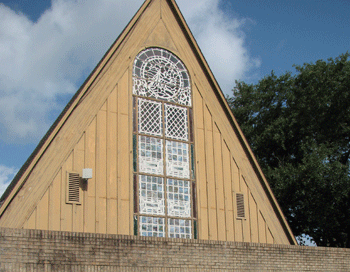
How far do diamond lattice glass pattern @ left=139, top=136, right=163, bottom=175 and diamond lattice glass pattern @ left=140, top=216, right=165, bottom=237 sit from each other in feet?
5.37

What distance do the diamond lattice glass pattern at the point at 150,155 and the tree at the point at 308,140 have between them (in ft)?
46.8

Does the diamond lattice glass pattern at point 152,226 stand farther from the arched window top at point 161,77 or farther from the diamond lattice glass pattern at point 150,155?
the arched window top at point 161,77

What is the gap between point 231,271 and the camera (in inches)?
544

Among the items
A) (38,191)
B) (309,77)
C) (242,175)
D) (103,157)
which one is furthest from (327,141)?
(38,191)

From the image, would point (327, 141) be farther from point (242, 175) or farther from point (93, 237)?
point (93, 237)

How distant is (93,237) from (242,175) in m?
9.07

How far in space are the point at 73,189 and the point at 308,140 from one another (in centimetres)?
2144

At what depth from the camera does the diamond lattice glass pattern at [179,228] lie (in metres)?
17.5

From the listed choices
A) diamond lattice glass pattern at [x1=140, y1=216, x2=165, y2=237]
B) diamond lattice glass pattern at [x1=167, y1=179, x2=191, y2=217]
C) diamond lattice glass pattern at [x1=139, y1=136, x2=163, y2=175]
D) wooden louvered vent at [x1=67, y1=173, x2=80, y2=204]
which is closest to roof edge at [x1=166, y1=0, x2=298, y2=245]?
diamond lattice glass pattern at [x1=167, y1=179, x2=191, y2=217]

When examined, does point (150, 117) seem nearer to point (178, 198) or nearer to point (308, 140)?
point (178, 198)

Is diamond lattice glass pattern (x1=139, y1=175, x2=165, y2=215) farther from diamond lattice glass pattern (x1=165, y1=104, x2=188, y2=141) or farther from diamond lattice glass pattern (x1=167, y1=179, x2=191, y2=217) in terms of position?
diamond lattice glass pattern (x1=165, y1=104, x2=188, y2=141)

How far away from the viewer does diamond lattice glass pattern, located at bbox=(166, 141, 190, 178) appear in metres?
18.2

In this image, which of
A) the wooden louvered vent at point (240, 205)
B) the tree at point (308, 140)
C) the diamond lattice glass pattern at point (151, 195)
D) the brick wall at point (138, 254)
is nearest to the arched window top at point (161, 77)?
the diamond lattice glass pattern at point (151, 195)

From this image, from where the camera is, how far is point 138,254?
12.2m
